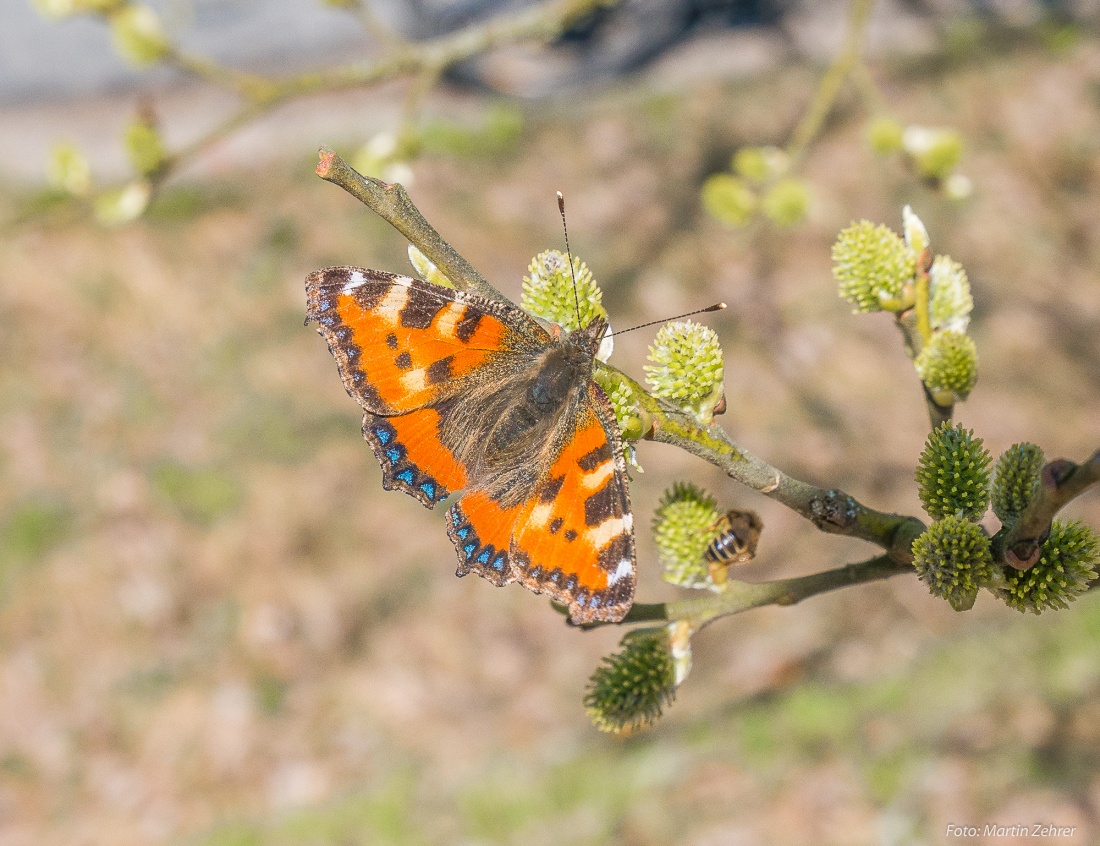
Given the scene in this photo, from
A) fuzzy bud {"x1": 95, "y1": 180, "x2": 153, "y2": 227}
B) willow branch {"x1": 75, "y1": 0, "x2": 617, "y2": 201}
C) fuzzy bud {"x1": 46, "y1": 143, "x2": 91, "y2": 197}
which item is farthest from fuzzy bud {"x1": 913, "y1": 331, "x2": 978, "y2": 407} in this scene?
fuzzy bud {"x1": 46, "y1": 143, "x2": 91, "y2": 197}

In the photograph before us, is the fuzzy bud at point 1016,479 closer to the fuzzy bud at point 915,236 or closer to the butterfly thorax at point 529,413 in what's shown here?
the fuzzy bud at point 915,236

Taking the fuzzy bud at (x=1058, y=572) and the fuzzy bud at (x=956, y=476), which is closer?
the fuzzy bud at (x=1058, y=572)

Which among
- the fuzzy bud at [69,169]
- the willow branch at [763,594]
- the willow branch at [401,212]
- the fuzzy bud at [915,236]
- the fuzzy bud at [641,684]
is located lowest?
the fuzzy bud at [641,684]

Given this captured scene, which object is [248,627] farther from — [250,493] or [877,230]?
[877,230]

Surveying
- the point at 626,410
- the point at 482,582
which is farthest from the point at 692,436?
the point at 482,582

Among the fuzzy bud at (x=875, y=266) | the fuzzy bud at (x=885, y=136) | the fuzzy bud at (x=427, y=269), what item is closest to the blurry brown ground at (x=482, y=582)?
the fuzzy bud at (x=885, y=136)

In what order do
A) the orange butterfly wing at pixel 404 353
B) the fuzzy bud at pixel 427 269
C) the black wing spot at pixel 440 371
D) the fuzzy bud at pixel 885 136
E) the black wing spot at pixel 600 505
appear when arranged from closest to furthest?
the fuzzy bud at pixel 427 269 < the black wing spot at pixel 600 505 < the orange butterfly wing at pixel 404 353 < the black wing spot at pixel 440 371 < the fuzzy bud at pixel 885 136

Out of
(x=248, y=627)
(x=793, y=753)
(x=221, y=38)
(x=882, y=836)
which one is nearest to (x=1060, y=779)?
(x=882, y=836)
